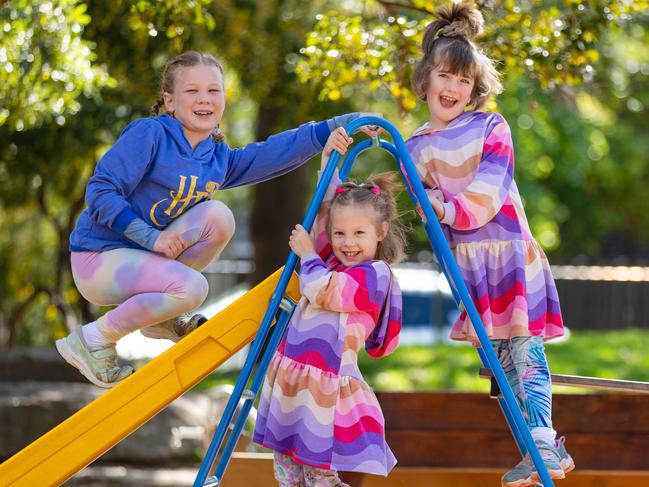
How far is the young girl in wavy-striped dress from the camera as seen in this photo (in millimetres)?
3670

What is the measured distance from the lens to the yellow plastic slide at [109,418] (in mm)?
3670

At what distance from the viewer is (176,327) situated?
4258 millimetres

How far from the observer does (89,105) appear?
8.98m

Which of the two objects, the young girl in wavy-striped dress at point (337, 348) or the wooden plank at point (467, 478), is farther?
the wooden plank at point (467, 478)

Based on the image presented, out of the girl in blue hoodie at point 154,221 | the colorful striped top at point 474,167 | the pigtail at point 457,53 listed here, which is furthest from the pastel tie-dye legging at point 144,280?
the pigtail at point 457,53

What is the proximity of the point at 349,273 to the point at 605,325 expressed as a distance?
16434 mm

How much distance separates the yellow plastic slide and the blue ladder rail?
19cm

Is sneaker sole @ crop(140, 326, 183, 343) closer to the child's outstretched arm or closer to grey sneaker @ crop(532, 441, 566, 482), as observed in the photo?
the child's outstretched arm

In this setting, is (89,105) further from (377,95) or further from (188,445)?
(377,95)

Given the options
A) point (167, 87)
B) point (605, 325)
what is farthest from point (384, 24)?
point (605, 325)

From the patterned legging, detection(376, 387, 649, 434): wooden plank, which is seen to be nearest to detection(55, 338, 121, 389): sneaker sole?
the patterned legging

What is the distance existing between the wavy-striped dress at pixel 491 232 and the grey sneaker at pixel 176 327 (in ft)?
3.26

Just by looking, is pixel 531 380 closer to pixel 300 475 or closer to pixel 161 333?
pixel 300 475

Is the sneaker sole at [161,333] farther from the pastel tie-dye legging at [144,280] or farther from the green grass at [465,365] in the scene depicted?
the green grass at [465,365]
